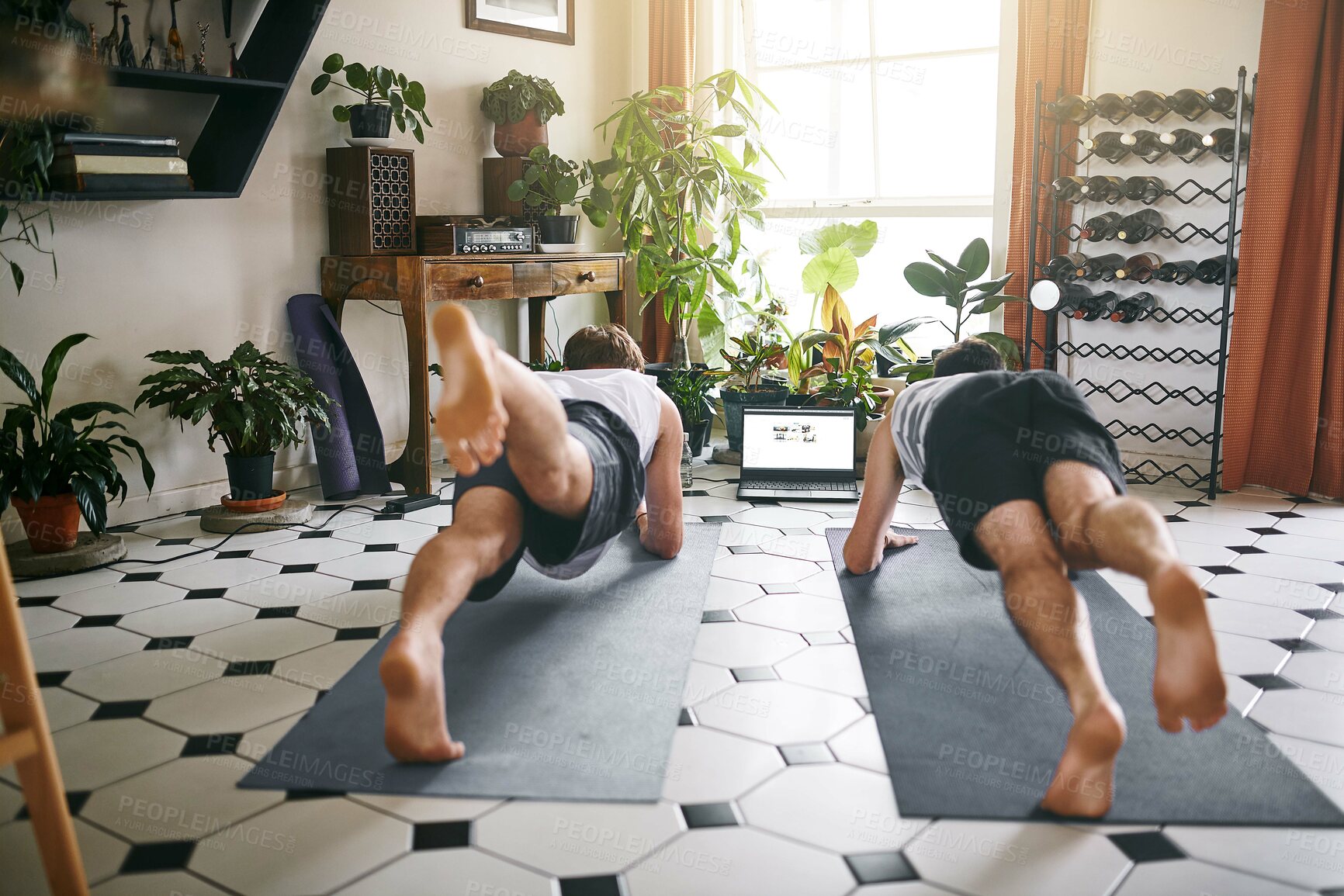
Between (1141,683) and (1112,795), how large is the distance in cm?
57

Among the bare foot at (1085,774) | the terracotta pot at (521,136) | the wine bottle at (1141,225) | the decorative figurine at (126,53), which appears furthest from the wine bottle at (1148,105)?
the decorative figurine at (126,53)

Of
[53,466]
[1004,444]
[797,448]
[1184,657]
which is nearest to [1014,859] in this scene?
[1184,657]

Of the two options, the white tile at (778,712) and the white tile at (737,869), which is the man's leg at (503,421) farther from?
the white tile at (737,869)

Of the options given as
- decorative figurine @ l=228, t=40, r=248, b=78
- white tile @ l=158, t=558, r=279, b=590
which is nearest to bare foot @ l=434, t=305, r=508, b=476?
white tile @ l=158, t=558, r=279, b=590

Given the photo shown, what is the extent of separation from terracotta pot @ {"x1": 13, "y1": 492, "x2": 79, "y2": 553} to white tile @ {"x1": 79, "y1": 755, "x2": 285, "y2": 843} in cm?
151

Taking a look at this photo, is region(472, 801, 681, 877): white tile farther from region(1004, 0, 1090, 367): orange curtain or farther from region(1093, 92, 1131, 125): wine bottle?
region(1093, 92, 1131, 125): wine bottle

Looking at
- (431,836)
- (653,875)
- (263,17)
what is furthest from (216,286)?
(653,875)

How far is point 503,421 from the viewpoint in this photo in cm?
185

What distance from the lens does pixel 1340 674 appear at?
2.41m

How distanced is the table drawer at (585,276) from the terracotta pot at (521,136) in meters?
0.61

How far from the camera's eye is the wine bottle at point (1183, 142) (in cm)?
399

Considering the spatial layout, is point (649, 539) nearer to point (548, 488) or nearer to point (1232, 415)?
point (548, 488)

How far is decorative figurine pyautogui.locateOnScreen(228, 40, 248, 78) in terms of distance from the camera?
3529mm

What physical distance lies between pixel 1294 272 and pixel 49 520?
14.5 ft
